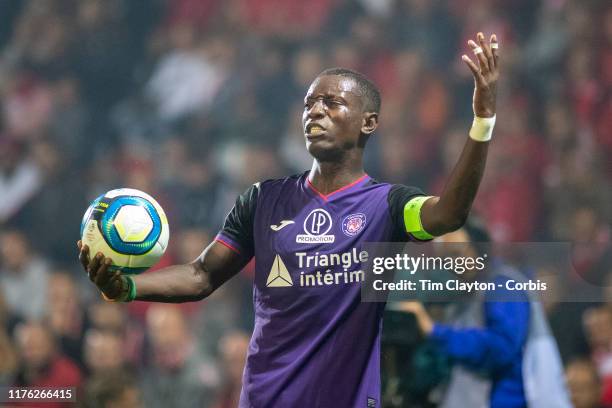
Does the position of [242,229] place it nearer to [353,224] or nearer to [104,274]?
[353,224]

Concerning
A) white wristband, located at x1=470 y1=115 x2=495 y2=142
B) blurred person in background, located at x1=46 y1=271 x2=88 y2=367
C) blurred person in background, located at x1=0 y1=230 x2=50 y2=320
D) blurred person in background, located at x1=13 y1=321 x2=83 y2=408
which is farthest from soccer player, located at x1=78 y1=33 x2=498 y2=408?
blurred person in background, located at x1=0 y1=230 x2=50 y2=320

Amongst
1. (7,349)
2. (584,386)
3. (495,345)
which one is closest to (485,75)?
(495,345)

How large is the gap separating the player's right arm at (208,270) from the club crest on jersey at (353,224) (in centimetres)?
39

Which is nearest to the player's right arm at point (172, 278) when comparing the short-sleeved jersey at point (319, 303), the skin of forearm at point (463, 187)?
the short-sleeved jersey at point (319, 303)

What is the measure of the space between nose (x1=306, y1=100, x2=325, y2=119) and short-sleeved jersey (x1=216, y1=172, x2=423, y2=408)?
291mm

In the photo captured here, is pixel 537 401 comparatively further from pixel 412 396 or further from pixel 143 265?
pixel 143 265

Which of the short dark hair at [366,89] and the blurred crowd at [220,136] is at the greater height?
the blurred crowd at [220,136]

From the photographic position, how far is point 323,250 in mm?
3510

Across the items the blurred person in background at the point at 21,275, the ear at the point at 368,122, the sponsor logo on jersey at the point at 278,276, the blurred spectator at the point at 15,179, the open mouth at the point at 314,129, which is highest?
the blurred spectator at the point at 15,179

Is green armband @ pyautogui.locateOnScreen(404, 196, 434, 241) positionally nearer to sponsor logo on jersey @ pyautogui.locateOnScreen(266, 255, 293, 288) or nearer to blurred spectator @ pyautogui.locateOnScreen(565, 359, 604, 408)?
sponsor logo on jersey @ pyautogui.locateOnScreen(266, 255, 293, 288)

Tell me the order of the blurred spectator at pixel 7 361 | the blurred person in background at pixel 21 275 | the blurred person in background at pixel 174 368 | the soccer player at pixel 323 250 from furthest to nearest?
1. the blurred person in background at pixel 21 275
2. the blurred person in background at pixel 174 368
3. the blurred spectator at pixel 7 361
4. the soccer player at pixel 323 250

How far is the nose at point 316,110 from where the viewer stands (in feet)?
11.9

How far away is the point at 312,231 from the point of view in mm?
3564

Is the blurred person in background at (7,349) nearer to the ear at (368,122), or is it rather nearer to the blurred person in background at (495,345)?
the blurred person in background at (495,345)
